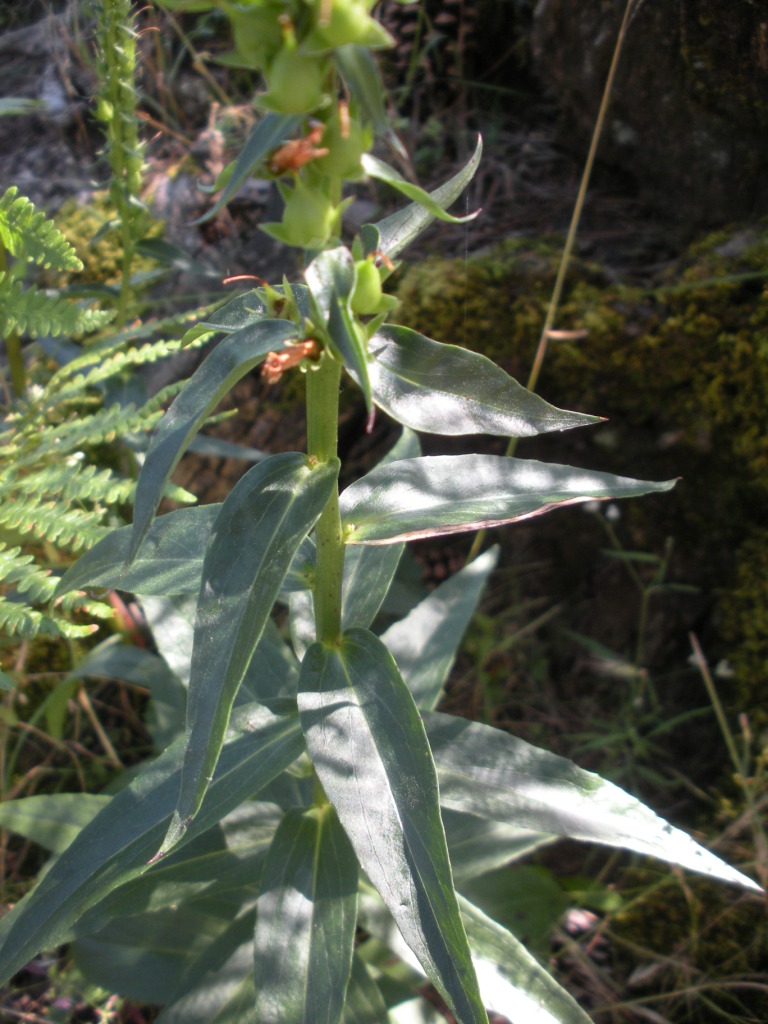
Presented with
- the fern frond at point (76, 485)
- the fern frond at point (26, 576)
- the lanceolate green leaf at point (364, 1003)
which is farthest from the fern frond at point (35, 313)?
the lanceolate green leaf at point (364, 1003)

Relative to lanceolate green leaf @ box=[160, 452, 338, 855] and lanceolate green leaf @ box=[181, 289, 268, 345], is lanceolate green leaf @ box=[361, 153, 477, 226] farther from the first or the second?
lanceolate green leaf @ box=[160, 452, 338, 855]

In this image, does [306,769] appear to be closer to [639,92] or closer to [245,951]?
[245,951]

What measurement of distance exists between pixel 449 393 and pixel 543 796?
0.62 metres

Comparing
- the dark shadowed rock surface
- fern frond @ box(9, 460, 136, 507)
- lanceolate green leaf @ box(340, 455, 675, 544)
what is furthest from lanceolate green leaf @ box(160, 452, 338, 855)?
the dark shadowed rock surface

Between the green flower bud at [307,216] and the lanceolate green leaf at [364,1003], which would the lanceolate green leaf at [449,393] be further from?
the lanceolate green leaf at [364,1003]

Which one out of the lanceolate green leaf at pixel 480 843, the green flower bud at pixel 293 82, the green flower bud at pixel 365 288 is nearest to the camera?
the green flower bud at pixel 293 82

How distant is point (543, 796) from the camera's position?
1155 mm

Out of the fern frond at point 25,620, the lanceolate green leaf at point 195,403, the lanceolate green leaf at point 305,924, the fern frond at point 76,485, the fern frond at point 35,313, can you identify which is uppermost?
the lanceolate green leaf at point 195,403

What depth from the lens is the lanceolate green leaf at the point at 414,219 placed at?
0.98 m

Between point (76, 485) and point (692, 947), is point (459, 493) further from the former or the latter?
point (692, 947)

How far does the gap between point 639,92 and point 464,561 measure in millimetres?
1421

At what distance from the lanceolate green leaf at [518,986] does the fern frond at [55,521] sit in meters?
0.92

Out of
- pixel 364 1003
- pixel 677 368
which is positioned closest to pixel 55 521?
pixel 364 1003

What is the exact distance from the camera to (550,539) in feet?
8.11
